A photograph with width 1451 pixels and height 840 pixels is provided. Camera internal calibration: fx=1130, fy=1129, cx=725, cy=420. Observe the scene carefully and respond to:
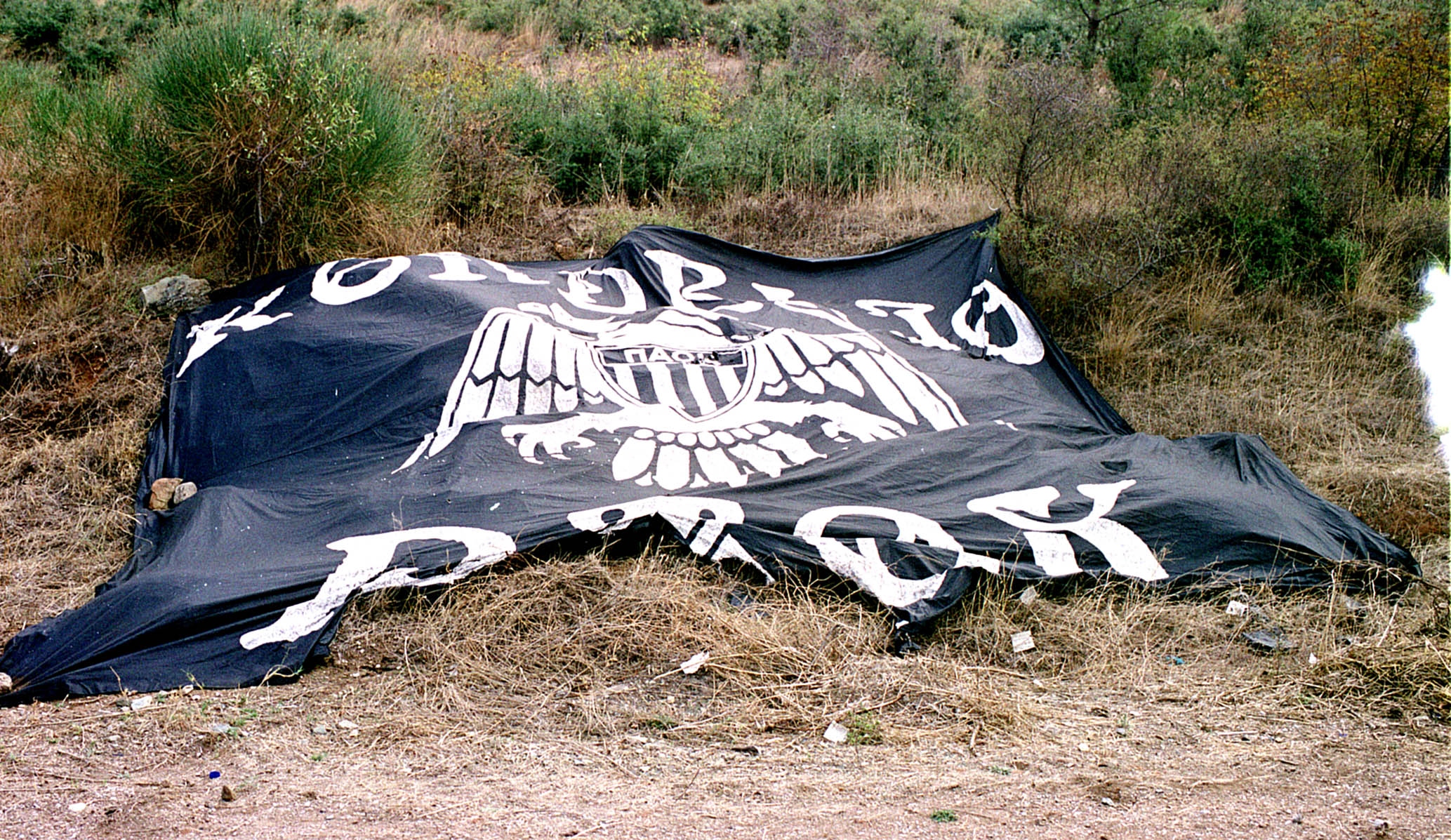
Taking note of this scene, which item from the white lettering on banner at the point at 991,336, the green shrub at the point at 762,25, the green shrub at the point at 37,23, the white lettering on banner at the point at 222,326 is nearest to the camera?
the white lettering on banner at the point at 222,326

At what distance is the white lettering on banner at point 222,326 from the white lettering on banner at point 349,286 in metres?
0.19

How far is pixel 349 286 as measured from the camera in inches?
221

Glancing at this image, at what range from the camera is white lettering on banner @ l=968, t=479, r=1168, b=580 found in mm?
4043

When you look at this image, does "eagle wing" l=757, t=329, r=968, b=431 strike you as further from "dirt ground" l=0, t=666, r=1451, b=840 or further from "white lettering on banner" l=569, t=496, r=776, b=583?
"dirt ground" l=0, t=666, r=1451, b=840

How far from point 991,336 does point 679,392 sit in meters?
1.93

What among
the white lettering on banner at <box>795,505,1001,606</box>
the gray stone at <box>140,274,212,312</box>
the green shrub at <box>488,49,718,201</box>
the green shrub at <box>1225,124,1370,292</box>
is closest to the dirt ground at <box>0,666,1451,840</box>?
the white lettering on banner at <box>795,505,1001,606</box>

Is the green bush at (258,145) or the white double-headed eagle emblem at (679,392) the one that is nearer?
the white double-headed eagle emblem at (679,392)

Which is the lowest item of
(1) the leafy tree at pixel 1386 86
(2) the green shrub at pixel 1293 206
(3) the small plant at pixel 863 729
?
(3) the small plant at pixel 863 729

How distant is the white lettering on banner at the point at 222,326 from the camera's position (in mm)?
5414

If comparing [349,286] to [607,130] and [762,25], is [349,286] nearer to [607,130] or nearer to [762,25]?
[607,130]

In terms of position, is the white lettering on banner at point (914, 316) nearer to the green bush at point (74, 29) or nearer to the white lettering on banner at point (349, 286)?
the white lettering on banner at point (349, 286)

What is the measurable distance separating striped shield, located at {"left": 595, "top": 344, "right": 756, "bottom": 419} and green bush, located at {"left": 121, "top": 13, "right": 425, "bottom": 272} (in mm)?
2168

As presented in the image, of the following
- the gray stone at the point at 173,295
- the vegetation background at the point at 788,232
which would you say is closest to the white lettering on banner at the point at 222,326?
the vegetation background at the point at 788,232

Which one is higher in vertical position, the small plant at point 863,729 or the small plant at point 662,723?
the small plant at point 863,729
